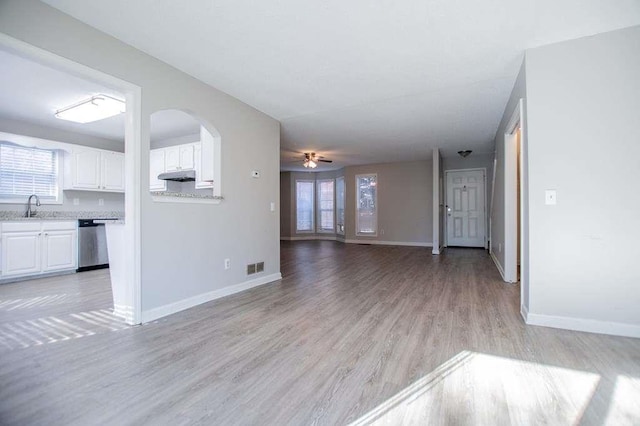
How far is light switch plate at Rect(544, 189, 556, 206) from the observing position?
2523mm

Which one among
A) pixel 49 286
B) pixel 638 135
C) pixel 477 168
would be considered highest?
pixel 477 168

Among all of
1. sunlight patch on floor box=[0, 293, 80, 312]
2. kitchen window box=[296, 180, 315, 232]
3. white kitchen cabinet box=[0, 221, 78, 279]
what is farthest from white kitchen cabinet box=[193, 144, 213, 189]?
kitchen window box=[296, 180, 315, 232]

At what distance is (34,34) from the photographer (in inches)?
78.9

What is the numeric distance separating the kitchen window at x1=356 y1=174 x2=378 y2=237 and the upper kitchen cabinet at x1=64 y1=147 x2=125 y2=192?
632 cm

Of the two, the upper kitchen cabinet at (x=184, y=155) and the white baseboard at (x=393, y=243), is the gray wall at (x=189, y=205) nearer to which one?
the upper kitchen cabinet at (x=184, y=155)

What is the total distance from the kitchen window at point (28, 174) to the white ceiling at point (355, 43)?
401cm

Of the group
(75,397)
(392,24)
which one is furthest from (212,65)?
(75,397)

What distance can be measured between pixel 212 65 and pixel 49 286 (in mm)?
3768

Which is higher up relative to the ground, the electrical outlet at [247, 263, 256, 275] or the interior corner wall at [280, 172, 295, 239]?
the interior corner wall at [280, 172, 295, 239]

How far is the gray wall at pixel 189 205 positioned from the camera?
85.5 inches

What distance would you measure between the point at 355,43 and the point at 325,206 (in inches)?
326

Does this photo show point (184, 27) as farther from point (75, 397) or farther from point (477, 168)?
point (477, 168)

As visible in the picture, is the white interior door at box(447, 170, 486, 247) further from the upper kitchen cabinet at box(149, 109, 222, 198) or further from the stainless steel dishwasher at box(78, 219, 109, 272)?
Result: the stainless steel dishwasher at box(78, 219, 109, 272)

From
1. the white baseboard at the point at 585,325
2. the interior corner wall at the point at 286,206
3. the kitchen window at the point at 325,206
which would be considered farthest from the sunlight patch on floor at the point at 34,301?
the kitchen window at the point at 325,206
